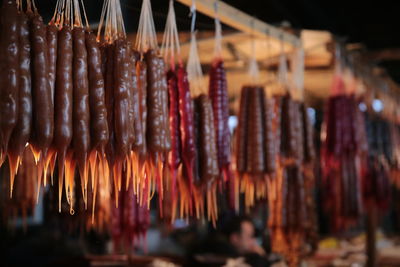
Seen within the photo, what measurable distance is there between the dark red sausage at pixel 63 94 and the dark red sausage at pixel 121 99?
244 millimetres

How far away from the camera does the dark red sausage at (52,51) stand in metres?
2.05

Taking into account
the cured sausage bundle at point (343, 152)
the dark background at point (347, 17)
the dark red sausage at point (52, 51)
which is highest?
the dark background at point (347, 17)

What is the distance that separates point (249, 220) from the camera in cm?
742

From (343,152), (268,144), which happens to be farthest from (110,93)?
(343,152)

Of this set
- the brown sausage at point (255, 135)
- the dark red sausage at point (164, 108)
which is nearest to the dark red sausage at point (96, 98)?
the dark red sausage at point (164, 108)

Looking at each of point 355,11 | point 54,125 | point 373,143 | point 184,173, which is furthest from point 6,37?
point 355,11

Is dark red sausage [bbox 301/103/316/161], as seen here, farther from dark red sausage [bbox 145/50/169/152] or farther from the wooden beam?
dark red sausage [bbox 145/50/169/152]

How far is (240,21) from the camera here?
3.98 meters

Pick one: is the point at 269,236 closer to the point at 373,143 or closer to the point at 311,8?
the point at 373,143

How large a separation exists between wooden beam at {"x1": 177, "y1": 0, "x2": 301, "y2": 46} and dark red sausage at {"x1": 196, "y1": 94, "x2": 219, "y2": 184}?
29.2 inches

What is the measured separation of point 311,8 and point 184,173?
20.5ft

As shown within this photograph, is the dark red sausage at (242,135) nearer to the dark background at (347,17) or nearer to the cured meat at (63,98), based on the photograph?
the dark background at (347,17)

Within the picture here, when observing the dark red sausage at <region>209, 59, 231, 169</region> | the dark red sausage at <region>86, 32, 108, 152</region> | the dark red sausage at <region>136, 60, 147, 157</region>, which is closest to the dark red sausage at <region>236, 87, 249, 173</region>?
the dark red sausage at <region>209, 59, 231, 169</region>

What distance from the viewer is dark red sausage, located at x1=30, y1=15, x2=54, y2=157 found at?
1972mm
